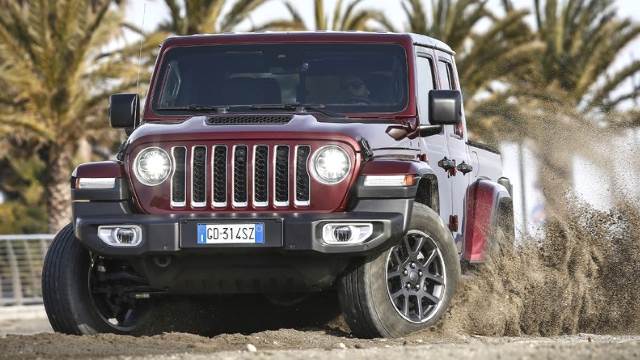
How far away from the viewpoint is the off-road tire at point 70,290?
30.3ft

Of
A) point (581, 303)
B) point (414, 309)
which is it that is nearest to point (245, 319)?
point (414, 309)

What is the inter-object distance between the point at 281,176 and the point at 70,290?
1.60 meters

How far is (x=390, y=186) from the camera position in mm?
8695

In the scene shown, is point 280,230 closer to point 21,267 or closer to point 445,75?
point 445,75

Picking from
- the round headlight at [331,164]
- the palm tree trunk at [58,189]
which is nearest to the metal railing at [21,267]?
the palm tree trunk at [58,189]

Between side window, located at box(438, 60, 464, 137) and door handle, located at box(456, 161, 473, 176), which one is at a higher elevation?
side window, located at box(438, 60, 464, 137)

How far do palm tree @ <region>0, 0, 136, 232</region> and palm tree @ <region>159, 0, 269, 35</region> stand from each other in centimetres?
107

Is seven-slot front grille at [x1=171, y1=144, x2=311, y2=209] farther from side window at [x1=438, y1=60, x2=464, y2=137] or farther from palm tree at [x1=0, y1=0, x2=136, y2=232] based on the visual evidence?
palm tree at [x1=0, y1=0, x2=136, y2=232]

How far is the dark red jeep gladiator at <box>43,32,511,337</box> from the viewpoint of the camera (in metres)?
8.70

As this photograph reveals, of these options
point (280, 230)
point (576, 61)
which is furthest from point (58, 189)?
point (280, 230)

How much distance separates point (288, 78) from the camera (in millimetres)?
9945

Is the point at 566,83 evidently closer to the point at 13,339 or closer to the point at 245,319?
the point at 245,319

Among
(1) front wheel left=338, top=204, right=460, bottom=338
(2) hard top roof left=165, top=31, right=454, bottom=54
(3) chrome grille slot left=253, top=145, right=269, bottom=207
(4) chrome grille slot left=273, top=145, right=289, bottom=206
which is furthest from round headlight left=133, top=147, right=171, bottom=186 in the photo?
(2) hard top roof left=165, top=31, right=454, bottom=54

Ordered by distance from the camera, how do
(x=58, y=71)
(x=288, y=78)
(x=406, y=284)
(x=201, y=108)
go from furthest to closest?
(x=58, y=71) < (x=288, y=78) < (x=201, y=108) < (x=406, y=284)
